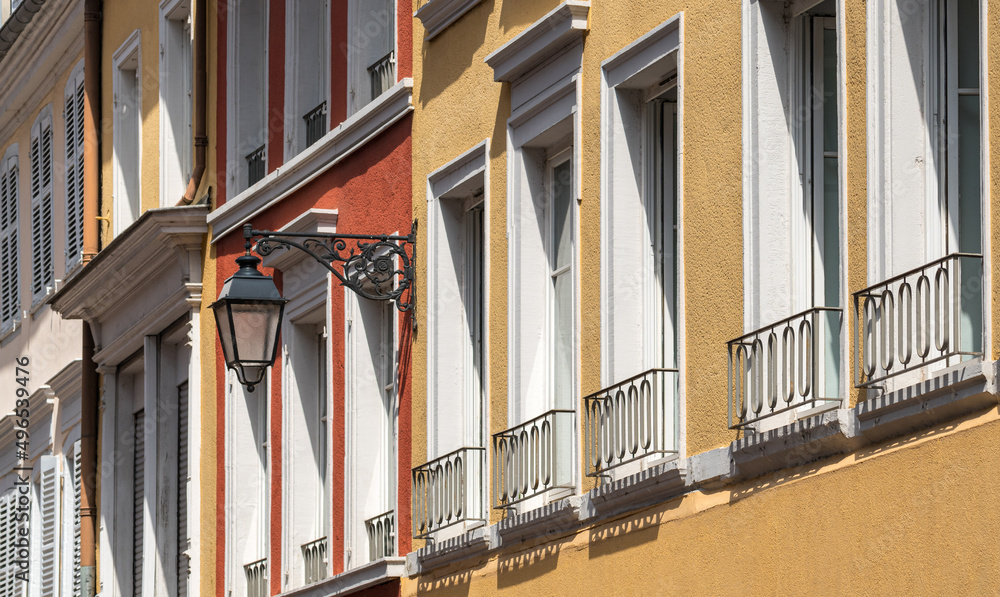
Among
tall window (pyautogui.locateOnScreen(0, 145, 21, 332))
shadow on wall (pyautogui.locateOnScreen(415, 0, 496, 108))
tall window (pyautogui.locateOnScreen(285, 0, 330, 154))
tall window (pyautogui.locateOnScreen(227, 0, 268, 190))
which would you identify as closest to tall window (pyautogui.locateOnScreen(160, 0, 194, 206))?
tall window (pyautogui.locateOnScreen(227, 0, 268, 190))

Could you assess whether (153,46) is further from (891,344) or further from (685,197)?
(891,344)

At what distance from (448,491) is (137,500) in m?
8.42

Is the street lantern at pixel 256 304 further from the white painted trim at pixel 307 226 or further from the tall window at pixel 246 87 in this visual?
the tall window at pixel 246 87

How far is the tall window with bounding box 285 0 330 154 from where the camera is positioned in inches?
669

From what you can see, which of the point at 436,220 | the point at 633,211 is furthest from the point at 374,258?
the point at 633,211

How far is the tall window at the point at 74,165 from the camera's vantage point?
76.8ft

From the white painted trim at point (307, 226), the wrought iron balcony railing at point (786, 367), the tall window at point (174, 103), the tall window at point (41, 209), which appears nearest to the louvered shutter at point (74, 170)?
the tall window at point (41, 209)

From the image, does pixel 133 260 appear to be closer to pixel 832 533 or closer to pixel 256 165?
pixel 256 165

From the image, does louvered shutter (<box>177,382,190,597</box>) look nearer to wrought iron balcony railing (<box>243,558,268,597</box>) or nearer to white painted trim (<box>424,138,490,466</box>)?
wrought iron balcony railing (<box>243,558,268,597</box>)

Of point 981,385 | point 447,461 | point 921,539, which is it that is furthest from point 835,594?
point 447,461

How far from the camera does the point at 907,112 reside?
8.85 meters

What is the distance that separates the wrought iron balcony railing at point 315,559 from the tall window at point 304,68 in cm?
294

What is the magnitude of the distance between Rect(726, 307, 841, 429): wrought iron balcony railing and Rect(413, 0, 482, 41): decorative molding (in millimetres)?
4332

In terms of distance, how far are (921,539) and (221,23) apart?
11.7 metres
